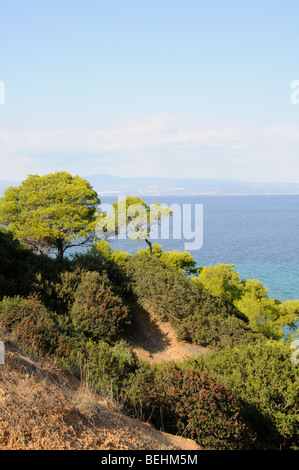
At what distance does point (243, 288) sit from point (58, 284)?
14.4 m

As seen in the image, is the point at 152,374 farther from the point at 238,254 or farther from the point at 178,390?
the point at 238,254

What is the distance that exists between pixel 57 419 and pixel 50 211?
22673 mm

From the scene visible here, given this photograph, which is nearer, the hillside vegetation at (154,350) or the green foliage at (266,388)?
the hillside vegetation at (154,350)

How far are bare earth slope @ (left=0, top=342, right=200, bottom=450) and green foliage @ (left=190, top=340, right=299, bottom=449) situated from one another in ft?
8.57

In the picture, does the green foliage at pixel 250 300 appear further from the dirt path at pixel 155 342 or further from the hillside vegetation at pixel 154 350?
the dirt path at pixel 155 342

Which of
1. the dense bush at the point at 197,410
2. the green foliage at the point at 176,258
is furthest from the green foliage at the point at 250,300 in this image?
the dense bush at the point at 197,410

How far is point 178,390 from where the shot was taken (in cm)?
806

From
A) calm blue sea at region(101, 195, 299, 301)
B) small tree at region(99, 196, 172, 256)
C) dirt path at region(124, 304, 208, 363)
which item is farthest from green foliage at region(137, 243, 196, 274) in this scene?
dirt path at region(124, 304, 208, 363)

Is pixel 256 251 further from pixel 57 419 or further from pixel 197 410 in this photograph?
pixel 57 419

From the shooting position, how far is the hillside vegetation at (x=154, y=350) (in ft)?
24.9

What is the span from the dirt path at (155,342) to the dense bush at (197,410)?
560 centimetres

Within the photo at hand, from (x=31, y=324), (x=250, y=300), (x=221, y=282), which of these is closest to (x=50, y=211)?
(x=221, y=282)

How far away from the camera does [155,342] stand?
15.3m
